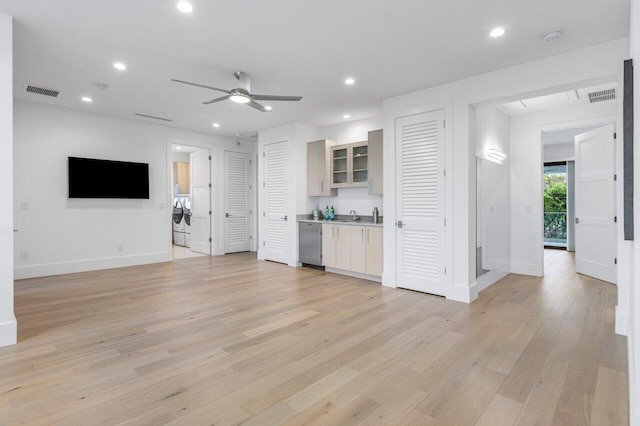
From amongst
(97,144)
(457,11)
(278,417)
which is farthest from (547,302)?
(97,144)

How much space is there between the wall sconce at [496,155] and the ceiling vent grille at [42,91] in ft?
20.2

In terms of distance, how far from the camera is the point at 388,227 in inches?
186

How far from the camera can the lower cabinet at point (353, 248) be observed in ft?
16.4

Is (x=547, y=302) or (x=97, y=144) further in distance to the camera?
(x=97, y=144)

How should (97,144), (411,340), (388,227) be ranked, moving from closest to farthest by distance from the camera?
(411,340), (388,227), (97,144)

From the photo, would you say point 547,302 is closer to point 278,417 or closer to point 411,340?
point 411,340

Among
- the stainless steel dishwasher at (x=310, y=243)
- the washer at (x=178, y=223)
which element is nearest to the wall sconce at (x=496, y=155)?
the stainless steel dishwasher at (x=310, y=243)

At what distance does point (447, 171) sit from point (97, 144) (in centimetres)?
572

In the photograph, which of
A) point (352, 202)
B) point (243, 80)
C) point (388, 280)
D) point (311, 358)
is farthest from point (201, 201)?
point (311, 358)

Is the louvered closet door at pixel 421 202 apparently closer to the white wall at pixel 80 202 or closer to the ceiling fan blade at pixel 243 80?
the ceiling fan blade at pixel 243 80

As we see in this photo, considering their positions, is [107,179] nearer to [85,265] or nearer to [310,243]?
[85,265]

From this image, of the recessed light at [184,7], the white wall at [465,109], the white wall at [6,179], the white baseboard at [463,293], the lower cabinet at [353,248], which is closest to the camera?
the recessed light at [184,7]

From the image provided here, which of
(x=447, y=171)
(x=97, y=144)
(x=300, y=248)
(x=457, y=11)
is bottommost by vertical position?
(x=300, y=248)

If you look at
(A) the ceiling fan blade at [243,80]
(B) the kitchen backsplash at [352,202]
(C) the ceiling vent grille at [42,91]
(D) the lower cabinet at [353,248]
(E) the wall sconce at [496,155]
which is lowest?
(D) the lower cabinet at [353,248]
